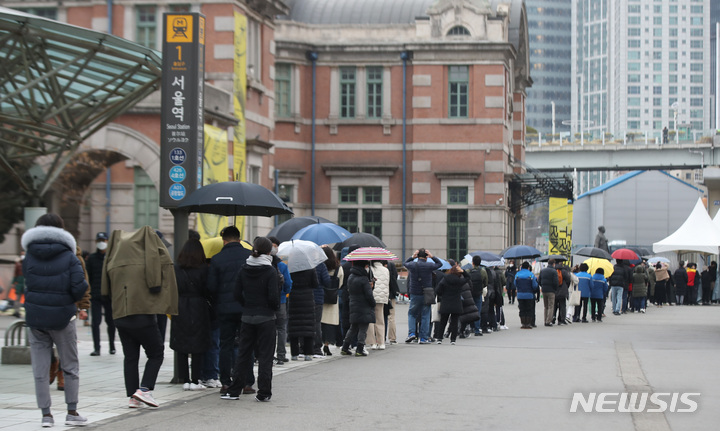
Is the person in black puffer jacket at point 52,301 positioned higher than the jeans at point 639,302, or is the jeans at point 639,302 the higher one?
the person in black puffer jacket at point 52,301

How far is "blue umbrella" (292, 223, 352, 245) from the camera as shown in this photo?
2016cm

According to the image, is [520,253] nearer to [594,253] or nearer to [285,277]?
[594,253]

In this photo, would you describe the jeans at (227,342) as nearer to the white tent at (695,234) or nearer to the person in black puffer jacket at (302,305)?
the person in black puffer jacket at (302,305)

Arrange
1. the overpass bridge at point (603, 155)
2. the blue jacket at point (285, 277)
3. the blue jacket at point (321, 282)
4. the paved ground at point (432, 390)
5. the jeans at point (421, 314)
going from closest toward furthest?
the paved ground at point (432, 390) → the blue jacket at point (285, 277) → the blue jacket at point (321, 282) → the jeans at point (421, 314) → the overpass bridge at point (603, 155)

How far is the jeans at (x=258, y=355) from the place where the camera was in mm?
11547

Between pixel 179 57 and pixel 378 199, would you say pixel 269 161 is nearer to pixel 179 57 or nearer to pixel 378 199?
pixel 378 199

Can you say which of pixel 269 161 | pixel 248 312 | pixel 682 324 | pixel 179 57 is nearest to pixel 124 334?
pixel 248 312

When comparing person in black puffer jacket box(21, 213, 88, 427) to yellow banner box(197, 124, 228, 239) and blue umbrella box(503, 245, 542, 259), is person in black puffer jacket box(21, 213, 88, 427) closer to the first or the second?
yellow banner box(197, 124, 228, 239)

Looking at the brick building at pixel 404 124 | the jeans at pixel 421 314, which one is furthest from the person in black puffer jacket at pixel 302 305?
the brick building at pixel 404 124

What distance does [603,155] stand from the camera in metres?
68.4

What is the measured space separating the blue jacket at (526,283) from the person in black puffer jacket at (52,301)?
53.1 feet

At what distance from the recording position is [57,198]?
2903 centimetres

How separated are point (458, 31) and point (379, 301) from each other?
92.3ft

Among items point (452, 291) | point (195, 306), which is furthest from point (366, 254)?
point (195, 306)
